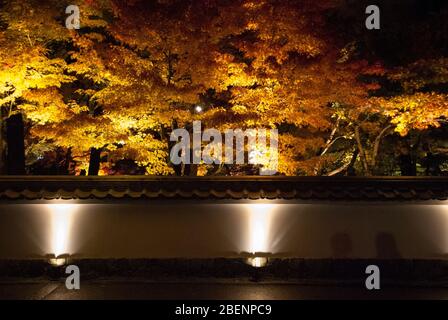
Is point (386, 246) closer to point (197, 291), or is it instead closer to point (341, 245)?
point (341, 245)

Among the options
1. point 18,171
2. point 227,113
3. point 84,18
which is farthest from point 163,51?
point 18,171

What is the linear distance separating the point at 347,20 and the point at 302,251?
489 inches

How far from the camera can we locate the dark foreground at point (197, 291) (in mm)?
9234

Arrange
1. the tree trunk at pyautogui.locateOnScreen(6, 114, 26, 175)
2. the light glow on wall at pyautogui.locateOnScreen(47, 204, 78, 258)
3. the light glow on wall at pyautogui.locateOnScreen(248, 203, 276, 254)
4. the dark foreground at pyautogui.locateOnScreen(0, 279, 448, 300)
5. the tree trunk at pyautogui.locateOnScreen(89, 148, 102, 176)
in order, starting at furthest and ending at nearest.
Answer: the tree trunk at pyautogui.locateOnScreen(89, 148, 102, 176), the tree trunk at pyautogui.locateOnScreen(6, 114, 26, 175), the light glow on wall at pyautogui.locateOnScreen(248, 203, 276, 254), the light glow on wall at pyautogui.locateOnScreen(47, 204, 78, 258), the dark foreground at pyautogui.locateOnScreen(0, 279, 448, 300)

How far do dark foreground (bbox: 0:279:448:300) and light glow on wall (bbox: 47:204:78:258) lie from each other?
77 centimetres

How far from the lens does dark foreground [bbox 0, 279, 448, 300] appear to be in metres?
9.23

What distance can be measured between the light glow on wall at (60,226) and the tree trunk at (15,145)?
25.4 feet

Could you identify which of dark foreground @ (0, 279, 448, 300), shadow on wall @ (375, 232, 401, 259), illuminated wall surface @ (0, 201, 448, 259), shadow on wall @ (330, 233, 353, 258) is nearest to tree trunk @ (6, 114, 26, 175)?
illuminated wall surface @ (0, 201, 448, 259)

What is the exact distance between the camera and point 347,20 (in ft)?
63.7

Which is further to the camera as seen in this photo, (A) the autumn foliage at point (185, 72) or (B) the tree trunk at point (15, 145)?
(B) the tree trunk at point (15, 145)

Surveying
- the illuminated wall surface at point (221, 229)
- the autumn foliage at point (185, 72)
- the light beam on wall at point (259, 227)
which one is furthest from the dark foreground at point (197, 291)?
the autumn foliage at point (185, 72)

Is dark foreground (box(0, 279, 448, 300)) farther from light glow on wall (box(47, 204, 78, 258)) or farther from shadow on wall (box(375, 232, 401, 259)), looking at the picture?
shadow on wall (box(375, 232, 401, 259))

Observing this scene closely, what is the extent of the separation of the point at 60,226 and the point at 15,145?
837cm

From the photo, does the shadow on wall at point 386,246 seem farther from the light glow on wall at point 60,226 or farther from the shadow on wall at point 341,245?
the light glow on wall at point 60,226
